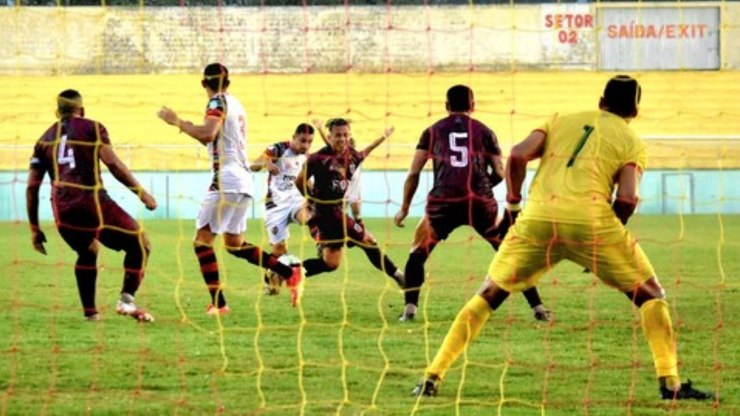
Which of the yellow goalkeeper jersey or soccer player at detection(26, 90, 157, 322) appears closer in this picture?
the yellow goalkeeper jersey

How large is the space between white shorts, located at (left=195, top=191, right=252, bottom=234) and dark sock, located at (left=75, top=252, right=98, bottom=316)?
93 centimetres

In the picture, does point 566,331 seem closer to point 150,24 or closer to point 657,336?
point 657,336

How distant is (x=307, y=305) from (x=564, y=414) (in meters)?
5.69

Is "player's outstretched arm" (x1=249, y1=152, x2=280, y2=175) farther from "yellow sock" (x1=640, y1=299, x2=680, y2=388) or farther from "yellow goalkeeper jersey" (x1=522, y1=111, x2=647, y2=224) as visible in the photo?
"yellow sock" (x1=640, y1=299, x2=680, y2=388)

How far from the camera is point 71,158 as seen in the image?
11273 millimetres

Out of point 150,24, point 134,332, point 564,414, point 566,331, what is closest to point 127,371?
point 134,332

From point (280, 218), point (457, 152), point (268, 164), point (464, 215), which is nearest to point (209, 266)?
point (464, 215)

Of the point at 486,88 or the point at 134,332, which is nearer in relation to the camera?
the point at 134,332

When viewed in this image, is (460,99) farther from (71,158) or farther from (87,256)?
(87,256)

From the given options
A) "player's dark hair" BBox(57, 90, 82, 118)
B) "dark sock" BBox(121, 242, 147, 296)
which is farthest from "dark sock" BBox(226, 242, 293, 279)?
"player's dark hair" BBox(57, 90, 82, 118)

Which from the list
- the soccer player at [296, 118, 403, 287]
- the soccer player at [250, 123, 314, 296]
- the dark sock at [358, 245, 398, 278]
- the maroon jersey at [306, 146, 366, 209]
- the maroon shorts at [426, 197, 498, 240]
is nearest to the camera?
the maroon shorts at [426, 197, 498, 240]

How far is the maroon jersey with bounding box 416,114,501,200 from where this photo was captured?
11578 mm

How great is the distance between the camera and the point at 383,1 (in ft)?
135

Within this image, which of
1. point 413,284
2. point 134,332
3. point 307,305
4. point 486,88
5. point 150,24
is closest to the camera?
point 134,332
